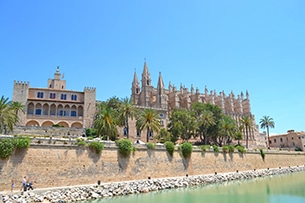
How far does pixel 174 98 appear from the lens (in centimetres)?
7438

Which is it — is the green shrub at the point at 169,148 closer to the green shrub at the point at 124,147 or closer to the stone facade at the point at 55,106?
the green shrub at the point at 124,147

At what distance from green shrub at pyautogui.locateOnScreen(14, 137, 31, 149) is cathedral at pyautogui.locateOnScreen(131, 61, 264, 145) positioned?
1520 inches

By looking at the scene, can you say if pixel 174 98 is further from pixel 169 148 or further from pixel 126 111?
pixel 169 148

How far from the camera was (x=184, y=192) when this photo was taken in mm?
25703

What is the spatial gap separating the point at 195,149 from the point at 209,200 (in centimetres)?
1425

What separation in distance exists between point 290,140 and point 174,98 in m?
39.0

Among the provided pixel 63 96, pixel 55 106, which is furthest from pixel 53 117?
pixel 63 96

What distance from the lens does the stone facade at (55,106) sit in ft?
161

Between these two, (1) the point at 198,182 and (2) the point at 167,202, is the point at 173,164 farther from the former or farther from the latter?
(2) the point at 167,202

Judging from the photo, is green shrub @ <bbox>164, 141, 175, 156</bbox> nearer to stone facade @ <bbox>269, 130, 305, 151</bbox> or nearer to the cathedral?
the cathedral

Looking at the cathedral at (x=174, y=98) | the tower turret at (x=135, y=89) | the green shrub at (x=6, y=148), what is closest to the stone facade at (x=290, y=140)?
the cathedral at (x=174, y=98)

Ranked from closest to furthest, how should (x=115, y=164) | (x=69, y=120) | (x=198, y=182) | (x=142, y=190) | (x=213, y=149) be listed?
(x=142, y=190), (x=115, y=164), (x=198, y=182), (x=213, y=149), (x=69, y=120)

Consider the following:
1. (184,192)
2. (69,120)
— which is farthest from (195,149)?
(69,120)

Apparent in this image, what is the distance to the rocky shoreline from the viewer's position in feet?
64.1
